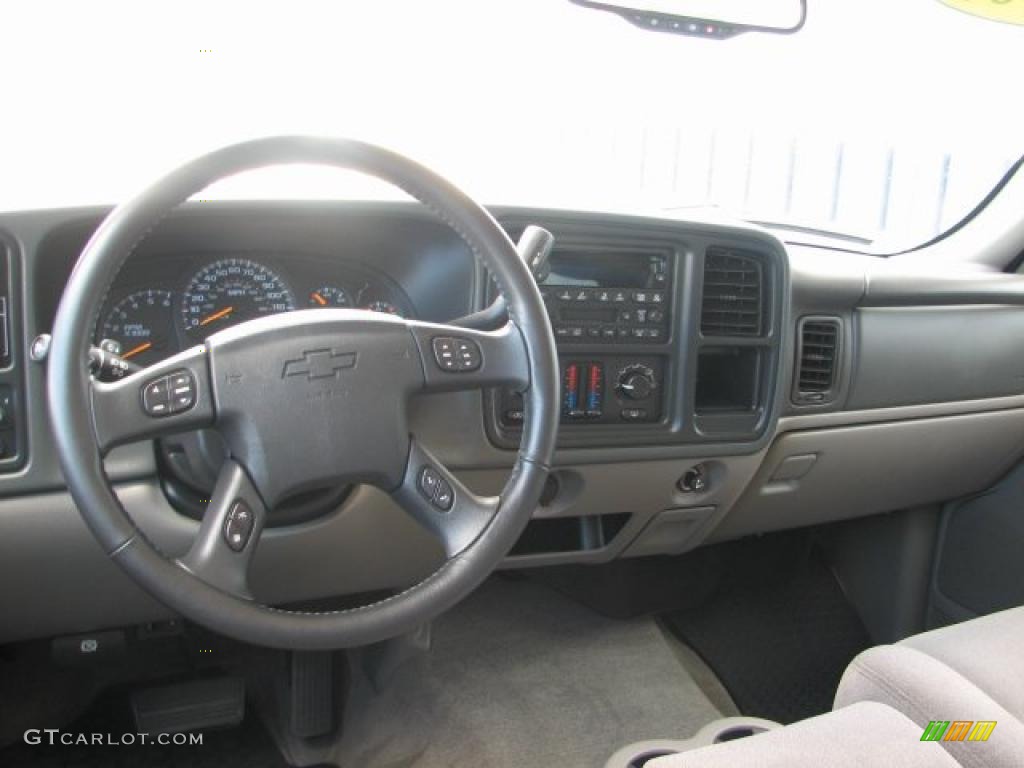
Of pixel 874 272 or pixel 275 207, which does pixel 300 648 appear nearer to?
pixel 275 207

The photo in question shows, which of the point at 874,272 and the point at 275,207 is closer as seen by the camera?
the point at 275,207

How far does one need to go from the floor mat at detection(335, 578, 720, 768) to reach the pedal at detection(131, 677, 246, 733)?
24 cm

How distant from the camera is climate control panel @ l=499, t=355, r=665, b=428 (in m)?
1.57

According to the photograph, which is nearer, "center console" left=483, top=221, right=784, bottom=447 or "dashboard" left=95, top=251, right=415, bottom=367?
"dashboard" left=95, top=251, right=415, bottom=367

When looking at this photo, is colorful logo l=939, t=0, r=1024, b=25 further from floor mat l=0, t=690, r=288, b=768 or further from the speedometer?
floor mat l=0, t=690, r=288, b=768

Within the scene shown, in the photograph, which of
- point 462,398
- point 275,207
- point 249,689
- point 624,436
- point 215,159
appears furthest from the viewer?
point 249,689

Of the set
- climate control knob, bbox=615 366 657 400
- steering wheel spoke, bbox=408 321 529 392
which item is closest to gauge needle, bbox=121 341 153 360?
steering wheel spoke, bbox=408 321 529 392

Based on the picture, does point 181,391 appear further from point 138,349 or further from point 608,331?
point 608,331

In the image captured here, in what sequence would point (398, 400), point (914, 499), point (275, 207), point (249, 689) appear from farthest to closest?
1. point (914, 499)
2. point (249, 689)
3. point (275, 207)
4. point (398, 400)

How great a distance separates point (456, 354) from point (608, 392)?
1.75 feet

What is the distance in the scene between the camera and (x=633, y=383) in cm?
161

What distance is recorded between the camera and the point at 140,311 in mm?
1330

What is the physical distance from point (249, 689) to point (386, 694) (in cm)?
29

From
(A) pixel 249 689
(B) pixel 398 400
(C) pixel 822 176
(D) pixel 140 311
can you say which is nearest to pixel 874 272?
(C) pixel 822 176
